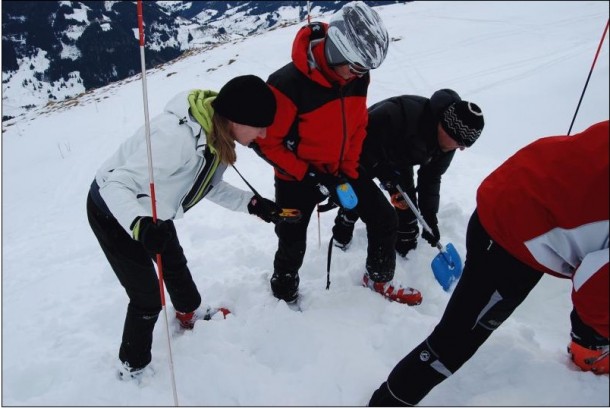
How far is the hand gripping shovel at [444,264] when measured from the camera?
3.26 m

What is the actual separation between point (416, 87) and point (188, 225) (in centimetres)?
888

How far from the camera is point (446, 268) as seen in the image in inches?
130

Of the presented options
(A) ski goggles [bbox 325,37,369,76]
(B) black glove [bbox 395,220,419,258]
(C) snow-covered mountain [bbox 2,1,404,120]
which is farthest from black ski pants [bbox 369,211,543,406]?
(C) snow-covered mountain [bbox 2,1,404,120]

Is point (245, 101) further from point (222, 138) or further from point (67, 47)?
point (67, 47)

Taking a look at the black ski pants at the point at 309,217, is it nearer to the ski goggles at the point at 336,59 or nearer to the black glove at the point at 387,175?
the black glove at the point at 387,175

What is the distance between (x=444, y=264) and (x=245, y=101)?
7.12 ft

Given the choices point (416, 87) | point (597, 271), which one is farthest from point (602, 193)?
point (416, 87)

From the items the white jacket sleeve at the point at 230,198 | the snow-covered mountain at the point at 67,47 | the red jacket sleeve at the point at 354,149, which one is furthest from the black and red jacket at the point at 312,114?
the snow-covered mountain at the point at 67,47

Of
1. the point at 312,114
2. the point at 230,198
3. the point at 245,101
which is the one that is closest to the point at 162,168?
the point at 245,101

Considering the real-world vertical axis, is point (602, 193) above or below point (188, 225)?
above

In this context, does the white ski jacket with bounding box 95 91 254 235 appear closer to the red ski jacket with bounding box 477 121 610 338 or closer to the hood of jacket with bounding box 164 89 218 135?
the hood of jacket with bounding box 164 89 218 135

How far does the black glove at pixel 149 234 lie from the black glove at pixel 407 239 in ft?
7.59

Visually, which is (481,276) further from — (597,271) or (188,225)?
(188,225)

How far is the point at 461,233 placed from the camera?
3.98 m
